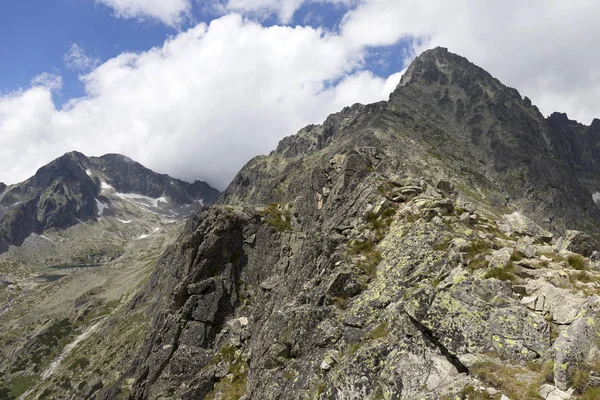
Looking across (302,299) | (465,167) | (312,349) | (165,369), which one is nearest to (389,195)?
(302,299)

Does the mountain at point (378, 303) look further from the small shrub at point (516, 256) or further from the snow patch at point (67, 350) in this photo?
the snow patch at point (67, 350)

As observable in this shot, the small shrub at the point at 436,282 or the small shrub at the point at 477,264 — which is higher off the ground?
the small shrub at the point at 477,264

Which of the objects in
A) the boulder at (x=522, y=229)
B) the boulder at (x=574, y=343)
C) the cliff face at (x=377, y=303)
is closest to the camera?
the boulder at (x=574, y=343)

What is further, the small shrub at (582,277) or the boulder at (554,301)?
the small shrub at (582,277)

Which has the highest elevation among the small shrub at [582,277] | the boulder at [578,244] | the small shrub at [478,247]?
the boulder at [578,244]

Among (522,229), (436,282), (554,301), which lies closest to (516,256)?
(554,301)

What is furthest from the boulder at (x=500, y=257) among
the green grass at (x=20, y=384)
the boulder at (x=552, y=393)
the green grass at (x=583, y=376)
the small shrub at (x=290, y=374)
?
the green grass at (x=20, y=384)

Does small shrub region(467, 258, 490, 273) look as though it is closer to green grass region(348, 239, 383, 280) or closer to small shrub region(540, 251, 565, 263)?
small shrub region(540, 251, 565, 263)

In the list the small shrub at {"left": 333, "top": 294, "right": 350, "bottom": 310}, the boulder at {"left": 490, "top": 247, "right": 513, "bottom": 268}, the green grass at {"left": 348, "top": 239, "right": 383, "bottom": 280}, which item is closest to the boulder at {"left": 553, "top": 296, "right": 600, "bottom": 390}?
the boulder at {"left": 490, "top": 247, "right": 513, "bottom": 268}

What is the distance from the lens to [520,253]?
17703 mm

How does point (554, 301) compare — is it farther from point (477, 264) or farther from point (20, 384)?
point (20, 384)

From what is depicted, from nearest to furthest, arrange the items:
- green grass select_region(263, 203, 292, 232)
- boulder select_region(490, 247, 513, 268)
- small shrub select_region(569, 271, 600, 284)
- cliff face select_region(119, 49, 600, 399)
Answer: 1. cliff face select_region(119, 49, 600, 399)
2. small shrub select_region(569, 271, 600, 284)
3. boulder select_region(490, 247, 513, 268)
4. green grass select_region(263, 203, 292, 232)

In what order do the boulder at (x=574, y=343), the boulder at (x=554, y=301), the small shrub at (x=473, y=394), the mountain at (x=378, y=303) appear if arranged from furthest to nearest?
the boulder at (x=554, y=301), the mountain at (x=378, y=303), the small shrub at (x=473, y=394), the boulder at (x=574, y=343)

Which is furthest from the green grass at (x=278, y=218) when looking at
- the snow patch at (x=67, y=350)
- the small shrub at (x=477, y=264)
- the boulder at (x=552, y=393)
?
the snow patch at (x=67, y=350)
